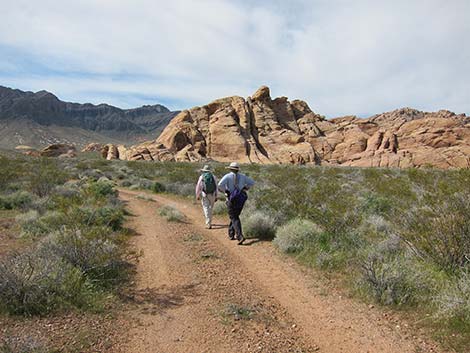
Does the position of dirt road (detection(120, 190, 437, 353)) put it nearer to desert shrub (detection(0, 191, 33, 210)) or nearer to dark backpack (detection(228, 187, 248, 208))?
dark backpack (detection(228, 187, 248, 208))

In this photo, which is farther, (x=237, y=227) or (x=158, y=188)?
(x=158, y=188)

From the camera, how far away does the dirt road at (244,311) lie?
13.3 ft

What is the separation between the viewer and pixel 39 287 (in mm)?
4480

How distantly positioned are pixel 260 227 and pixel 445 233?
14.7 ft

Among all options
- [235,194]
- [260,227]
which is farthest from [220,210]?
[235,194]

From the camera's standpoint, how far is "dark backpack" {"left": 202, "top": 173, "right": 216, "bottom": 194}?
10.2 meters

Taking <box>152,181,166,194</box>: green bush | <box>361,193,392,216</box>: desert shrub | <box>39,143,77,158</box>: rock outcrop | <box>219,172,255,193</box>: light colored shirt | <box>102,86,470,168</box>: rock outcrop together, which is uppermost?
<box>102,86,470,168</box>: rock outcrop

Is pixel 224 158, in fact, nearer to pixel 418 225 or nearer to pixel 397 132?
pixel 397 132

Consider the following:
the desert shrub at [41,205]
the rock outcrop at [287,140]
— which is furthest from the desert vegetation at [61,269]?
the rock outcrop at [287,140]

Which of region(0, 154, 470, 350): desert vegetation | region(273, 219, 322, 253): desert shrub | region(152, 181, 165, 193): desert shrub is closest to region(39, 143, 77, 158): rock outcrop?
region(152, 181, 165, 193): desert shrub

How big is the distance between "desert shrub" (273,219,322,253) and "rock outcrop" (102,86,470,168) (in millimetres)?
43287

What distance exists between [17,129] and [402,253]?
563ft

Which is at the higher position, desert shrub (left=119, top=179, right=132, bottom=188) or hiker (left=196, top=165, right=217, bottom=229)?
hiker (left=196, top=165, right=217, bottom=229)

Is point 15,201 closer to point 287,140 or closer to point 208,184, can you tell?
point 208,184
